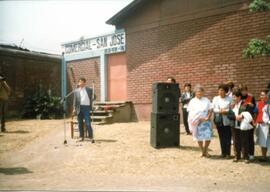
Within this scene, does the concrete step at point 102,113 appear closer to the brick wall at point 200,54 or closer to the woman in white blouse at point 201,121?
the brick wall at point 200,54

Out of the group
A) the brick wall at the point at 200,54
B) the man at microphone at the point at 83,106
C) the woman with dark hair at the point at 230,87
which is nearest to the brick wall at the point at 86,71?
the brick wall at the point at 200,54

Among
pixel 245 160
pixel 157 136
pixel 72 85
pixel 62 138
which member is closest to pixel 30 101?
pixel 72 85

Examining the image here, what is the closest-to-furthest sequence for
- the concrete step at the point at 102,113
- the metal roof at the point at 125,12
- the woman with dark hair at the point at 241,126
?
the woman with dark hair at the point at 241,126 → the concrete step at the point at 102,113 → the metal roof at the point at 125,12

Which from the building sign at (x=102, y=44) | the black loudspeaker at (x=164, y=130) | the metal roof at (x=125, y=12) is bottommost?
the black loudspeaker at (x=164, y=130)

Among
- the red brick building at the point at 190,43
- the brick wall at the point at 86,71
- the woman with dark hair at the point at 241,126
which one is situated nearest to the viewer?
the woman with dark hair at the point at 241,126

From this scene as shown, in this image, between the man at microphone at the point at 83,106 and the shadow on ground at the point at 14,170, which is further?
the man at microphone at the point at 83,106

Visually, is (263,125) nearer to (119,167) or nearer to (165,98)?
(165,98)

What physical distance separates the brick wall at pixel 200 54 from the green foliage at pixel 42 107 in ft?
16.6

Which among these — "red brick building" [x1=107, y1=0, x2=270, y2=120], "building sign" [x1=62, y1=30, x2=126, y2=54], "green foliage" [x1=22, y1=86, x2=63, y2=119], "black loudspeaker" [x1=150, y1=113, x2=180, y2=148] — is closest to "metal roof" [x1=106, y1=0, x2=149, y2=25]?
"red brick building" [x1=107, y1=0, x2=270, y2=120]

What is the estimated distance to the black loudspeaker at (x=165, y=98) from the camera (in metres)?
9.73

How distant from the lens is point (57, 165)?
8.55m

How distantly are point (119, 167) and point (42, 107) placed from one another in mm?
11871

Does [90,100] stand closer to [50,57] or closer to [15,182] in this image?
[15,182]

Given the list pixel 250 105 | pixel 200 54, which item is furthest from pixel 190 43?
pixel 250 105
